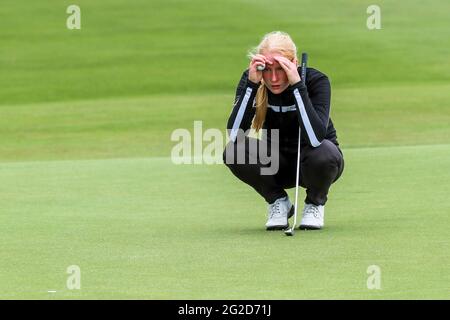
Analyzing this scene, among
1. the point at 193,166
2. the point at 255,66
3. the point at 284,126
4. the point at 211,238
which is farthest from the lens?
the point at 193,166

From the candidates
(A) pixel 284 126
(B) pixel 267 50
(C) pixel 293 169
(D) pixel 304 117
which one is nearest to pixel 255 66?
(B) pixel 267 50

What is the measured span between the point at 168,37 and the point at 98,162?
59.8 feet

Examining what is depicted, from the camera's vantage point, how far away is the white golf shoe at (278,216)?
26.2 feet

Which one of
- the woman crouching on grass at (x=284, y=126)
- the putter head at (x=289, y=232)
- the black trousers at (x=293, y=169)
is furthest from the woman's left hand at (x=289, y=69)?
the putter head at (x=289, y=232)

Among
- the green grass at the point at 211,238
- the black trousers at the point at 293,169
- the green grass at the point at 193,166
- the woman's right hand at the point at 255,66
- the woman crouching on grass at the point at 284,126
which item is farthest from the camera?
the black trousers at the point at 293,169

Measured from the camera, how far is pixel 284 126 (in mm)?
7969

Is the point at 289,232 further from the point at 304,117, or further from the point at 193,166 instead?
the point at 193,166

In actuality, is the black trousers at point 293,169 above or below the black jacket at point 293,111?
below

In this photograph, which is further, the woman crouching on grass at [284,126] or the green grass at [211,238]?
the woman crouching on grass at [284,126]

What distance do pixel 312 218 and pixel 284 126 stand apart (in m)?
0.62

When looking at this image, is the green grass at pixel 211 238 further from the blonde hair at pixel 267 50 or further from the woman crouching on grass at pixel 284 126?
the blonde hair at pixel 267 50

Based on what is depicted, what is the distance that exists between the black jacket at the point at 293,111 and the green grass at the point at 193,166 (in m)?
0.63

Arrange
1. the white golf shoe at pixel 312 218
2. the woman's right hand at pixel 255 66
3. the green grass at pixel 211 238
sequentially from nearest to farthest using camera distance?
the green grass at pixel 211 238, the woman's right hand at pixel 255 66, the white golf shoe at pixel 312 218
